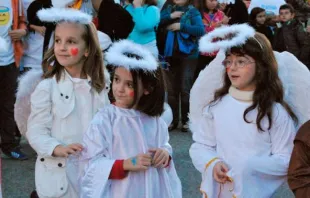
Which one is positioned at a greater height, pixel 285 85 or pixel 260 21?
pixel 285 85

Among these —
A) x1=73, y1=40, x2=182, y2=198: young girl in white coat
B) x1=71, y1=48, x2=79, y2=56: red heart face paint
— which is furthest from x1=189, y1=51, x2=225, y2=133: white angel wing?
x1=71, y1=48, x2=79, y2=56: red heart face paint

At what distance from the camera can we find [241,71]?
3084 mm

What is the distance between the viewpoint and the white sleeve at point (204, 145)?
316 centimetres

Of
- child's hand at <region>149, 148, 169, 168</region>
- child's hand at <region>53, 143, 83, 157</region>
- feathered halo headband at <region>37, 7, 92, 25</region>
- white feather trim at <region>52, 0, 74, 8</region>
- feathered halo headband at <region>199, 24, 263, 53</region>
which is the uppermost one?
feathered halo headband at <region>199, 24, 263, 53</region>

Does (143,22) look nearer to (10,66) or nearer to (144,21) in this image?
(144,21)

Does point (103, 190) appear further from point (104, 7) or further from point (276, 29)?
point (276, 29)

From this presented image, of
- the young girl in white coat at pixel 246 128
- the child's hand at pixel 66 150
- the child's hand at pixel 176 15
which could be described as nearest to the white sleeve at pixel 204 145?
the young girl in white coat at pixel 246 128

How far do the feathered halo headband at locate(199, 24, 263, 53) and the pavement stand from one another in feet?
6.91

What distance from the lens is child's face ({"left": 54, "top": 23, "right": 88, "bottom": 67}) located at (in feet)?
11.7

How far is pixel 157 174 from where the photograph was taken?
10.4ft

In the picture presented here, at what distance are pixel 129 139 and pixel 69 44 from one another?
880 mm

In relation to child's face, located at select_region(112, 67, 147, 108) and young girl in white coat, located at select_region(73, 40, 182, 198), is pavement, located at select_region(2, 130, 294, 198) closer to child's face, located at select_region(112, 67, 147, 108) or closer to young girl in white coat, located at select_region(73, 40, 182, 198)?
young girl in white coat, located at select_region(73, 40, 182, 198)

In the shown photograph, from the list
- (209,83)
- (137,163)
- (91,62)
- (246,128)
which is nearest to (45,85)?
(91,62)

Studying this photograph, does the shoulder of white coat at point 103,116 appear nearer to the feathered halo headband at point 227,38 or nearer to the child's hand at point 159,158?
the child's hand at point 159,158
